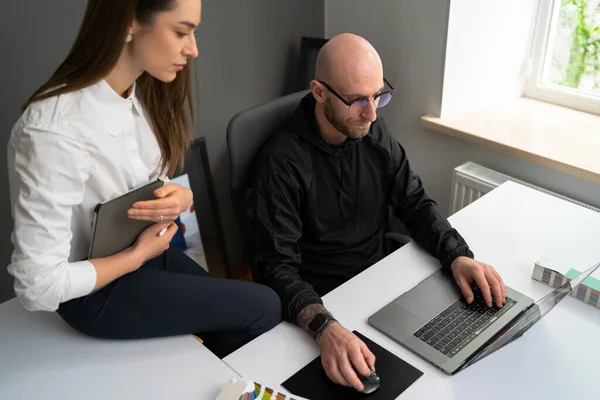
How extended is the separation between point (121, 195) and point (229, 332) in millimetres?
458

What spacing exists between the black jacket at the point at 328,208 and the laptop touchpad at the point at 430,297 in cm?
8

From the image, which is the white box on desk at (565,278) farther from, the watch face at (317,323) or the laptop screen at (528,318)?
the watch face at (317,323)

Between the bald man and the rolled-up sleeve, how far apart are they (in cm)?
55

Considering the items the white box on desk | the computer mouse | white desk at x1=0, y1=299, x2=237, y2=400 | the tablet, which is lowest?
white desk at x1=0, y1=299, x2=237, y2=400

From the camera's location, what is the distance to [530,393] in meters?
1.10

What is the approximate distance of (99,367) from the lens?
1.20 metres

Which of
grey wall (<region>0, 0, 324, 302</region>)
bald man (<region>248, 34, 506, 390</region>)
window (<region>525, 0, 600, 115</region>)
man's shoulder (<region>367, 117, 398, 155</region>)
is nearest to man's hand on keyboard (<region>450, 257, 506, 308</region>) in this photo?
bald man (<region>248, 34, 506, 390</region>)

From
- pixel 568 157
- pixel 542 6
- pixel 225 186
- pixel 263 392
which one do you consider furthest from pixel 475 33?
pixel 263 392

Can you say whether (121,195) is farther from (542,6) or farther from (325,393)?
(542,6)

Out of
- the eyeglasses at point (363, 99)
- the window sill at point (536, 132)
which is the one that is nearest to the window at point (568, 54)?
the window sill at point (536, 132)

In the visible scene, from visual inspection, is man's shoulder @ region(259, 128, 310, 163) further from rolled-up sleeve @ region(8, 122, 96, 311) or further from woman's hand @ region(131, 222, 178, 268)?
rolled-up sleeve @ region(8, 122, 96, 311)

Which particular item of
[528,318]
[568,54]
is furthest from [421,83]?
[528,318]

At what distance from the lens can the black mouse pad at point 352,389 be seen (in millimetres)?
1105

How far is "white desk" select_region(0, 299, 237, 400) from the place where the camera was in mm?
1132
